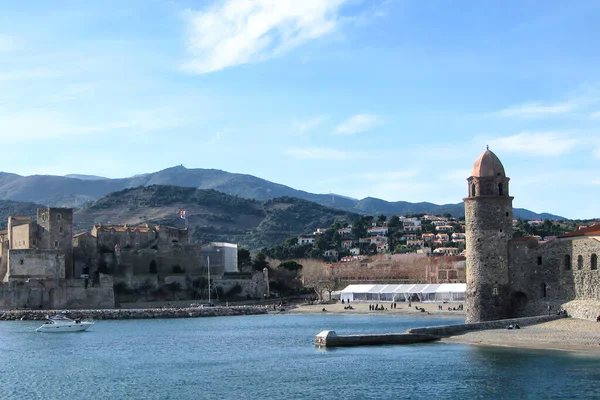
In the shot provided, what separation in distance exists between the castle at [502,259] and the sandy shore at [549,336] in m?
2.16

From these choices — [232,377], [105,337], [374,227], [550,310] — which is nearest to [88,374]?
[232,377]

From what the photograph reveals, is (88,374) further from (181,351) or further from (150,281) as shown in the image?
(150,281)

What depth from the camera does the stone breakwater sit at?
6675 centimetres

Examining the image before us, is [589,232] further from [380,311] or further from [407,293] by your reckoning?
[407,293]

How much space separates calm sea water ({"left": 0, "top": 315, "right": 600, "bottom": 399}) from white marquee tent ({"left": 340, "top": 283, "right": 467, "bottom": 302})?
2660cm

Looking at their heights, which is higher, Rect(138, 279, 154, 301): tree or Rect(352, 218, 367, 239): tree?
Rect(352, 218, 367, 239): tree

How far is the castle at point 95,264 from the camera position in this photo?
230ft

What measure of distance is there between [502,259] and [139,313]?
3564cm

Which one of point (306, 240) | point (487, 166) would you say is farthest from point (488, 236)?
point (306, 240)

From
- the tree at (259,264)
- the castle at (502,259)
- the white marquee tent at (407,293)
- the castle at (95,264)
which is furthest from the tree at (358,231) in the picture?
the castle at (502,259)

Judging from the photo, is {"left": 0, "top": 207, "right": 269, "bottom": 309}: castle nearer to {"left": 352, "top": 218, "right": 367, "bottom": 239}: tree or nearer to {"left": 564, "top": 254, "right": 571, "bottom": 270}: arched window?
{"left": 564, "top": 254, "right": 571, "bottom": 270}: arched window

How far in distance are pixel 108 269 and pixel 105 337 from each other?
28066 mm

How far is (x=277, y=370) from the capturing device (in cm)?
3288

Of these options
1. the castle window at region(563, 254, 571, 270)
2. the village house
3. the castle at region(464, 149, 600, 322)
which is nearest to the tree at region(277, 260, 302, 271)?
the village house
